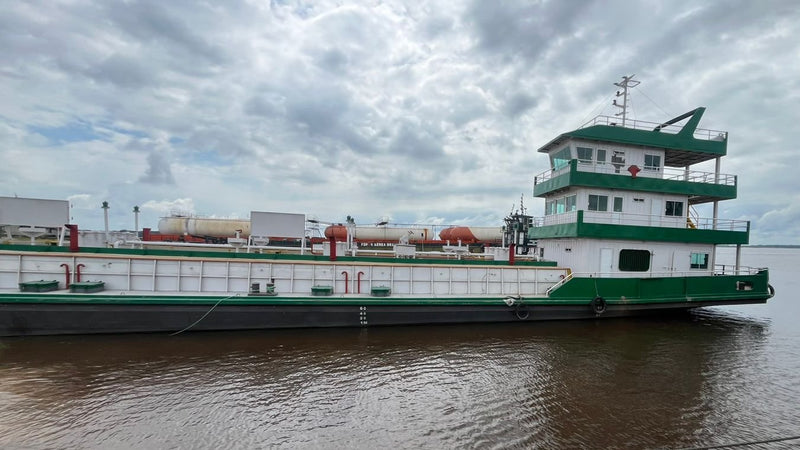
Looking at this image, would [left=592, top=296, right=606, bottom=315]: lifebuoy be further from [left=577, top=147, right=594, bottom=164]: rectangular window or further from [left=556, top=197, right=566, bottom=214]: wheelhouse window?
[left=577, top=147, right=594, bottom=164]: rectangular window

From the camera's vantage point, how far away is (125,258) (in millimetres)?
11609

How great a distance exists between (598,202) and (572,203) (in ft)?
3.51

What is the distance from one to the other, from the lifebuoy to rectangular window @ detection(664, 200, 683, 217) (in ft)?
20.2

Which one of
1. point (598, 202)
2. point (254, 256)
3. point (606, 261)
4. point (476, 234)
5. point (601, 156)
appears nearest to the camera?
point (254, 256)

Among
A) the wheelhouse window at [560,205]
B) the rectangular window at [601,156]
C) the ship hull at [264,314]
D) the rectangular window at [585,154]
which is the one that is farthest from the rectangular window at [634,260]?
the rectangular window at [585,154]

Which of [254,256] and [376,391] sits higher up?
[254,256]

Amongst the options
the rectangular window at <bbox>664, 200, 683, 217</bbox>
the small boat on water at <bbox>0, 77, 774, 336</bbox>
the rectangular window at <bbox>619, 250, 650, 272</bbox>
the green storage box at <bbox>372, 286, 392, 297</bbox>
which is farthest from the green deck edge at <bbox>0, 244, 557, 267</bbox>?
the rectangular window at <bbox>664, 200, 683, 217</bbox>

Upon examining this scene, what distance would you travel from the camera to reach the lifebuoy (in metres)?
13.6

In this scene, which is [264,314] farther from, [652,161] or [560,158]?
[652,161]

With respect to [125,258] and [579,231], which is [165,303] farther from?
[579,231]

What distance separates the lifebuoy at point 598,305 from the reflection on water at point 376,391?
176cm

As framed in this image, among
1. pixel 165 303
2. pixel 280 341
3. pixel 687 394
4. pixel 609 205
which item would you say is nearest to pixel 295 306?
pixel 280 341

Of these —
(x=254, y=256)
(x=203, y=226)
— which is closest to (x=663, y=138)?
(x=254, y=256)

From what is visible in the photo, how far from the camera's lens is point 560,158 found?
1622 centimetres
